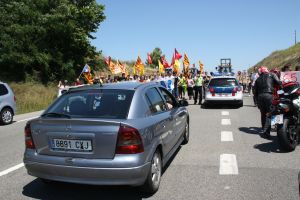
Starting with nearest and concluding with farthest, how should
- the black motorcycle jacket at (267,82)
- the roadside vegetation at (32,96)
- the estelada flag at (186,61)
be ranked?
1. the black motorcycle jacket at (267,82)
2. the roadside vegetation at (32,96)
3. the estelada flag at (186,61)

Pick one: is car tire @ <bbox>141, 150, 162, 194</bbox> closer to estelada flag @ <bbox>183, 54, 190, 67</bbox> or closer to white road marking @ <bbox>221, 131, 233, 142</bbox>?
white road marking @ <bbox>221, 131, 233, 142</bbox>

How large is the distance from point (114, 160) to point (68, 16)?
3254 cm

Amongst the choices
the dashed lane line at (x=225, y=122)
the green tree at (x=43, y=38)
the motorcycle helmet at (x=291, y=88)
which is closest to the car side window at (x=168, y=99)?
the motorcycle helmet at (x=291, y=88)

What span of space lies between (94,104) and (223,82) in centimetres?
1403

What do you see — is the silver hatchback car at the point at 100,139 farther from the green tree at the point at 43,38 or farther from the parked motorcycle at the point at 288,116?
the green tree at the point at 43,38

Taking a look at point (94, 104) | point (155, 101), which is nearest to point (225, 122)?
point (155, 101)

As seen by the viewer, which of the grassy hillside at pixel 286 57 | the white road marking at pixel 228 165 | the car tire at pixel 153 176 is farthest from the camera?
the grassy hillside at pixel 286 57

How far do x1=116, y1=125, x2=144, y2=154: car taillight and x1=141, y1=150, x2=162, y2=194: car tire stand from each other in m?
0.50

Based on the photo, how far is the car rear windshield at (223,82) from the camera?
18.6 metres

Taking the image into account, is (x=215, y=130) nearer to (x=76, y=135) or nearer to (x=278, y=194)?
(x=278, y=194)

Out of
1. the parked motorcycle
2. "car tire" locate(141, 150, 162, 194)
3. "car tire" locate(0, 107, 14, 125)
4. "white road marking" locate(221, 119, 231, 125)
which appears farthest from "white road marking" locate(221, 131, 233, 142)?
"car tire" locate(0, 107, 14, 125)

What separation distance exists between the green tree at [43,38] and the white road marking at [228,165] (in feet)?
90.9

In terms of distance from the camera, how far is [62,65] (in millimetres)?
35812

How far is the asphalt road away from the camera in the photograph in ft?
17.5
